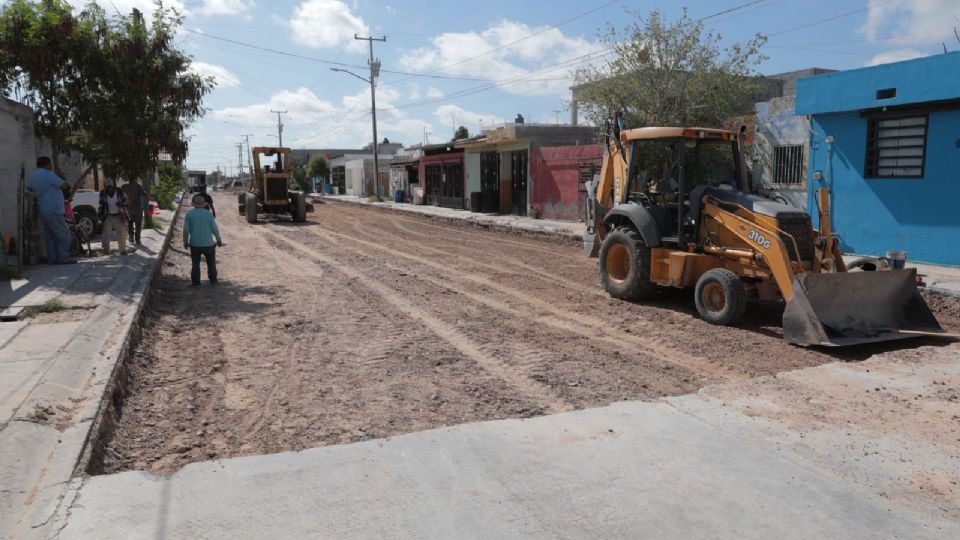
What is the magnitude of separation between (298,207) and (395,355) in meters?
20.5

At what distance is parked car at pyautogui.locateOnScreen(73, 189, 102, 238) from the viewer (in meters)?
16.9

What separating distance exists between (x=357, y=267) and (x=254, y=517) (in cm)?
1025

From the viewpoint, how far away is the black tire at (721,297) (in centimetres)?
801

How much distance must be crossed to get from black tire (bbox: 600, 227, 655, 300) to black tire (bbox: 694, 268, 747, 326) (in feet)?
3.31

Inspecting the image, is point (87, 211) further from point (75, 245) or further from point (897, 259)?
point (897, 259)

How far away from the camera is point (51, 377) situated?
546cm

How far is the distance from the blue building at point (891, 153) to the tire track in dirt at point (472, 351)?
10.2 m

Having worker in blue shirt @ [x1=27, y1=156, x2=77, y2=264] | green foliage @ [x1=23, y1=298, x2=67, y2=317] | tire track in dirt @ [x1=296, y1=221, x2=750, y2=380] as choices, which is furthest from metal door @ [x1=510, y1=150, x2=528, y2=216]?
green foliage @ [x1=23, y1=298, x2=67, y2=317]

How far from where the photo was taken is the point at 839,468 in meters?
4.26

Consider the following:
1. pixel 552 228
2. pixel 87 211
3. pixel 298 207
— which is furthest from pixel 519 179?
pixel 87 211

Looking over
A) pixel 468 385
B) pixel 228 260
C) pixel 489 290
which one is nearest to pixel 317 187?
pixel 228 260

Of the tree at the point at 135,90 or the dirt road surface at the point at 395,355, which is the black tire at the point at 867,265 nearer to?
the dirt road surface at the point at 395,355

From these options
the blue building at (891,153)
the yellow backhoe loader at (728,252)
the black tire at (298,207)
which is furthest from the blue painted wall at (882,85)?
the black tire at (298,207)

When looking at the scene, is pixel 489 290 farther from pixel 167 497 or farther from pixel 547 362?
pixel 167 497
